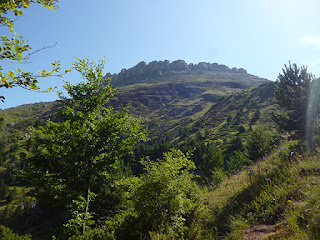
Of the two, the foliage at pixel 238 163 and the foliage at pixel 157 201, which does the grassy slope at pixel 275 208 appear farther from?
the foliage at pixel 238 163

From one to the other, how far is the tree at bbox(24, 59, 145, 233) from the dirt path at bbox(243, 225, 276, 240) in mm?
3986

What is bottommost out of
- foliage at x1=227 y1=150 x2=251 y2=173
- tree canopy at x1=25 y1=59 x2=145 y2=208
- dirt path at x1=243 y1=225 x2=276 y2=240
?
foliage at x1=227 y1=150 x2=251 y2=173

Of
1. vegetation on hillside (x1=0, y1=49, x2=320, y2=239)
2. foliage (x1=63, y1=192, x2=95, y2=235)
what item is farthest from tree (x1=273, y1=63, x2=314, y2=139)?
foliage (x1=63, y1=192, x2=95, y2=235)

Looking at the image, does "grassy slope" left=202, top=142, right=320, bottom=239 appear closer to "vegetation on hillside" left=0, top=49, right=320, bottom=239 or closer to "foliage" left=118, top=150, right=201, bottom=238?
"vegetation on hillside" left=0, top=49, right=320, bottom=239

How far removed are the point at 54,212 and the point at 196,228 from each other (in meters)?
58.4

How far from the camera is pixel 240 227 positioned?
13.4ft

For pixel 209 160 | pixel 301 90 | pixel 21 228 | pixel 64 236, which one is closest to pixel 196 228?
pixel 64 236

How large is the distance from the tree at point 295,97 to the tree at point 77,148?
17444 mm

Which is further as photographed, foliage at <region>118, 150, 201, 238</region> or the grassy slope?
foliage at <region>118, 150, 201, 238</region>

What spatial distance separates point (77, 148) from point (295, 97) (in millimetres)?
20453

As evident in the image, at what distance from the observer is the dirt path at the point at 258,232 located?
3.55m

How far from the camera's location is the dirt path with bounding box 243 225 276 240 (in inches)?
140

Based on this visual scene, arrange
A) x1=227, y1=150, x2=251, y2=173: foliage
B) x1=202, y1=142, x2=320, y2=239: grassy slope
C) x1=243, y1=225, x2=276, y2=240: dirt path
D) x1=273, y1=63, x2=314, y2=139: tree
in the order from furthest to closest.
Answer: x1=227, y1=150, x2=251, y2=173: foliage < x1=273, y1=63, x2=314, y2=139: tree < x1=243, y1=225, x2=276, y2=240: dirt path < x1=202, y1=142, x2=320, y2=239: grassy slope

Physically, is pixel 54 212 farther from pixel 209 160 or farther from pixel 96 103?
pixel 96 103
